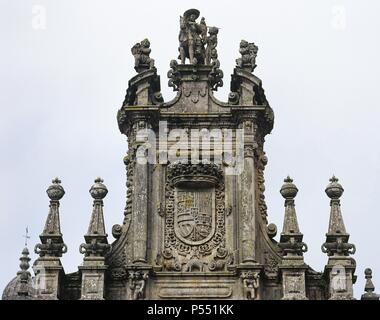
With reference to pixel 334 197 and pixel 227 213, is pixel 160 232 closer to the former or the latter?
pixel 227 213

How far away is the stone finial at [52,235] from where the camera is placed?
35219 millimetres

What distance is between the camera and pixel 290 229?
116 ft

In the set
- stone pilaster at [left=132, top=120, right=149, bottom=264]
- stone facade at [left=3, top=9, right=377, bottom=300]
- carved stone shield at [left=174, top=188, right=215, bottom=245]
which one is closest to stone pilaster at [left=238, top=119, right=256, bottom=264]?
stone facade at [left=3, top=9, right=377, bottom=300]

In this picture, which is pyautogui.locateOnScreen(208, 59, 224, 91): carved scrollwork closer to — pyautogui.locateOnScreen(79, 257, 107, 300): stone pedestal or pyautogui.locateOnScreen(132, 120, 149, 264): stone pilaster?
pyautogui.locateOnScreen(132, 120, 149, 264): stone pilaster

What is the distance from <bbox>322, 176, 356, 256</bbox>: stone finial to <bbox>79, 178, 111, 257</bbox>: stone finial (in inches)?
203

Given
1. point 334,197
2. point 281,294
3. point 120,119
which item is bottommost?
point 281,294

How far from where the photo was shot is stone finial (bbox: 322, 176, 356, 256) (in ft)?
115

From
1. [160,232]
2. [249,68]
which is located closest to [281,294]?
[160,232]

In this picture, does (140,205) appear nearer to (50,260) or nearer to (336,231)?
(50,260)

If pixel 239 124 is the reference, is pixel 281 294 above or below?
below

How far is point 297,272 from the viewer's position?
34812 mm

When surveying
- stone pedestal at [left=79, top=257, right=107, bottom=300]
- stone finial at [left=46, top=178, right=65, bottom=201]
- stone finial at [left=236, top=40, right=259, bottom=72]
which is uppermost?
stone finial at [left=236, top=40, right=259, bottom=72]

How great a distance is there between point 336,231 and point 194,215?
3.40 m

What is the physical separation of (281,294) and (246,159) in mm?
3531
